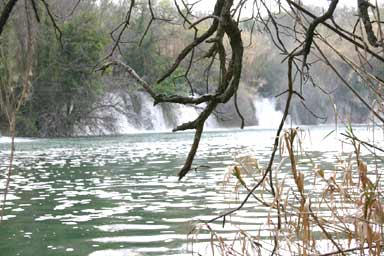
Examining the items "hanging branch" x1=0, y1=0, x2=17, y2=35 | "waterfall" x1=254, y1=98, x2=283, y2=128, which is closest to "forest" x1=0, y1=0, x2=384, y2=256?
"hanging branch" x1=0, y1=0, x2=17, y2=35

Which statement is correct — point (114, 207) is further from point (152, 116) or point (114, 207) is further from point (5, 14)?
point (152, 116)

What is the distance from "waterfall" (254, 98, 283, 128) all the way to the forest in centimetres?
618

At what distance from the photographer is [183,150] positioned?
2072 centimetres

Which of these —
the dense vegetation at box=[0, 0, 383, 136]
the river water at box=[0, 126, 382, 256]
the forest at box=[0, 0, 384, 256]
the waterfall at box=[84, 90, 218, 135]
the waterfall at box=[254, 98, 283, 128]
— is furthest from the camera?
the waterfall at box=[254, 98, 283, 128]

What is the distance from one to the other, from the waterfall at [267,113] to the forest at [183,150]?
6182 mm

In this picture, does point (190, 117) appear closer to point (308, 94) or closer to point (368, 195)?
point (308, 94)

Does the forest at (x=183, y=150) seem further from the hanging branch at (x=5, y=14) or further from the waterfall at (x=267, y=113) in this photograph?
the waterfall at (x=267, y=113)

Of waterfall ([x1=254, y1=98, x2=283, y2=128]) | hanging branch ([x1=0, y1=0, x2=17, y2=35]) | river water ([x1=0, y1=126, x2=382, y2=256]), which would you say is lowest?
river water ([x1=0, y1=126, x2=382, y2=256])

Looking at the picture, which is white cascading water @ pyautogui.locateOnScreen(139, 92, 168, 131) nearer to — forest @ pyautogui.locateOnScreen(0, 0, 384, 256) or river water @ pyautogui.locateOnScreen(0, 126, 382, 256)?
forest @ pyautogui.locateOnScreen(0, 0, 384, 256)

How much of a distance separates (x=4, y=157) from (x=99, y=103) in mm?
16938

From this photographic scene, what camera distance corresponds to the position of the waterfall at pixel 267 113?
1767 inches

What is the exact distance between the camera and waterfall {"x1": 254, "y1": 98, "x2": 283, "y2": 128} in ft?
147

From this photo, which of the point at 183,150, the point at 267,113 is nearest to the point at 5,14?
the point at 183,150

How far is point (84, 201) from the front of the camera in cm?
980
